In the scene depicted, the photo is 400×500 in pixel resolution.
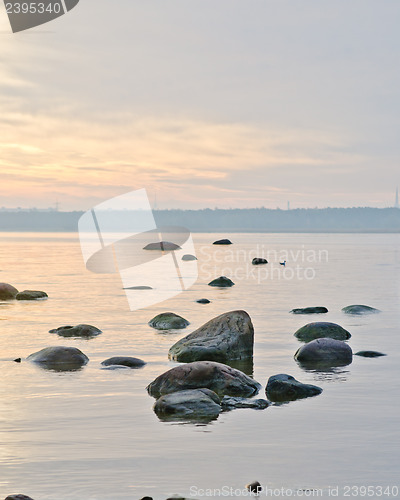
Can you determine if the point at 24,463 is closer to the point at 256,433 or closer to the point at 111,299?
the point at 256,433

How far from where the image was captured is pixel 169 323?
24984 mm

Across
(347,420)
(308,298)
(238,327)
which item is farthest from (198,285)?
(347,420)

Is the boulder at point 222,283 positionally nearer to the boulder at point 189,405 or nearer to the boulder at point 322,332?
the boulder at point 322,332

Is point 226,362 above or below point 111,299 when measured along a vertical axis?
above

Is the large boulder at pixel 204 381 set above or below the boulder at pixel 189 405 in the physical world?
below

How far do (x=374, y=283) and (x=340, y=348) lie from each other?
29.6 meters

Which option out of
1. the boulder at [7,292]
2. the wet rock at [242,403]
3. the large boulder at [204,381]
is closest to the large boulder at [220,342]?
the large boulder at [204,381]

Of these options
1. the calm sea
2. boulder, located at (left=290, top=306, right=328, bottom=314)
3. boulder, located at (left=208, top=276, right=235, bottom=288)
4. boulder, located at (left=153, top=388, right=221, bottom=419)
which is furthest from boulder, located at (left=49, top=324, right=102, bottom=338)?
boulder, located at (left=208, top=276, right=235, bottom=288)

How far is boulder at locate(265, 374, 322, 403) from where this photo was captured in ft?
47.2

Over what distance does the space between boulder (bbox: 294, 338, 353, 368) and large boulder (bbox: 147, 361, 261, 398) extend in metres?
3.83

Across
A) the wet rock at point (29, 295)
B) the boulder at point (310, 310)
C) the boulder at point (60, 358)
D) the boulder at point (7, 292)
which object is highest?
the boulder at point (60, 358)

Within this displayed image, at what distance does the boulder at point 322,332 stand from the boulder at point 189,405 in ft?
29.6

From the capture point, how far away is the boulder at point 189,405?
12812 millimetres

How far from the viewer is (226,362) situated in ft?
60.9
